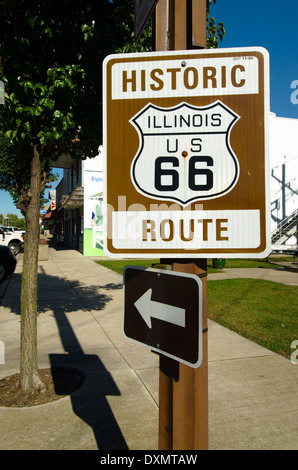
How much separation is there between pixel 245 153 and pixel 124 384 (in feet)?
11.2

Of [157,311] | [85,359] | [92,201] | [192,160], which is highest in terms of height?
[92,201]

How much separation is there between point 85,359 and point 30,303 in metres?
1.35

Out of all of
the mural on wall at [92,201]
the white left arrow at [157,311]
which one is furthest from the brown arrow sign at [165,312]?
the mural on wall at [92,201]

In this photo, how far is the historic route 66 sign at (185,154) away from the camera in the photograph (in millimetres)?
1474

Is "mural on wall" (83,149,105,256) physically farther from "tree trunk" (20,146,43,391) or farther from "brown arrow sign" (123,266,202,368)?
"brown arrow sign" (123,266,202,368)

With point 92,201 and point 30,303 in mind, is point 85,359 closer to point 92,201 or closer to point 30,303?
point 30,303

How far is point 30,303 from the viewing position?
13.5 ft

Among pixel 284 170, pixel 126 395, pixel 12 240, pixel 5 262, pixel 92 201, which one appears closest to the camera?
pixel 126 395

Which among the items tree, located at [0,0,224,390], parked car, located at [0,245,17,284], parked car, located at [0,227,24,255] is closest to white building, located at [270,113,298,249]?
parked car, located at [0,227,24,255]

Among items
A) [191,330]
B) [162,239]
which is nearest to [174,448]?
[191,330]

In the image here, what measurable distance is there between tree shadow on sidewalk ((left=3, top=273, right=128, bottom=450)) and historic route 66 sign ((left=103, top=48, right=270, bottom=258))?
2266mm

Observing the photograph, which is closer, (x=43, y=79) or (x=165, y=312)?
(x=165, y=312)

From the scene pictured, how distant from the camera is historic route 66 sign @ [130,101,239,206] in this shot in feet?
4.83

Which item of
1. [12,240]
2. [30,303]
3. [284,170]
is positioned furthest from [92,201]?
[30,303]
